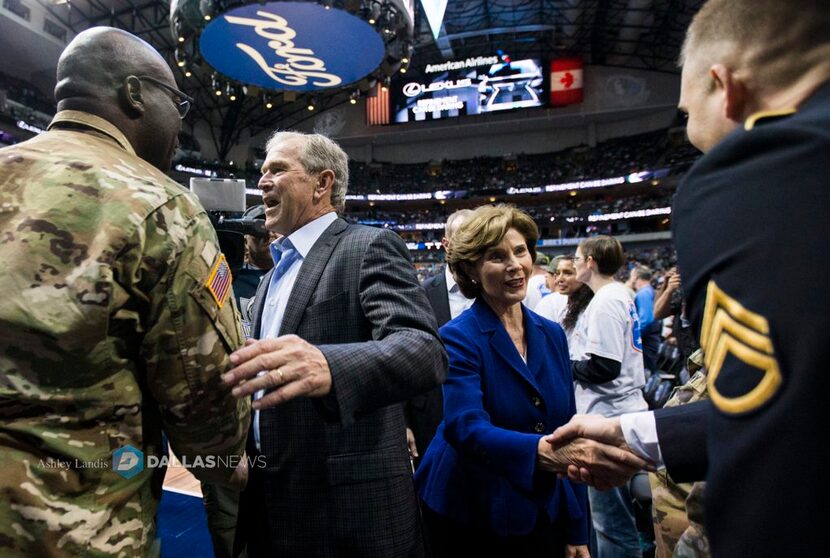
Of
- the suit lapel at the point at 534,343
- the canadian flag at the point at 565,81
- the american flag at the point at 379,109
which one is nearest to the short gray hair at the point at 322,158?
the suit lapel at the point at 534,343

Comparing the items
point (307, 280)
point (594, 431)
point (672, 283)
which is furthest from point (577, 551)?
point (672, 283)

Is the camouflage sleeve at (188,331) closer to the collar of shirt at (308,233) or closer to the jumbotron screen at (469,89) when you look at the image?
the collar of shirt at (308,233)

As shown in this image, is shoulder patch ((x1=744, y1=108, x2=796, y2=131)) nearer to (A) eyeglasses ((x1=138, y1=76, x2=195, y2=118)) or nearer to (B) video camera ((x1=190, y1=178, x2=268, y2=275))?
(A) eyeglasses ((x1=138, y1=76, x2=195, y2=118))

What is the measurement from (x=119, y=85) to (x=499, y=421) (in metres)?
1.49

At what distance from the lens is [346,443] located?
1.36 m

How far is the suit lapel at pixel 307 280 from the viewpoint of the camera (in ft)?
4.64

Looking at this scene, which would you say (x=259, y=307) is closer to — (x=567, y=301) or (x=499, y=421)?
(x=499, y=421)

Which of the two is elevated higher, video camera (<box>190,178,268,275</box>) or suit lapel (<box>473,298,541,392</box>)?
video camera (<box>190,178,268,275</box>)

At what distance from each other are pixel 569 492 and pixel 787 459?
1.35 m

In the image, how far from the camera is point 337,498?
1325 mm

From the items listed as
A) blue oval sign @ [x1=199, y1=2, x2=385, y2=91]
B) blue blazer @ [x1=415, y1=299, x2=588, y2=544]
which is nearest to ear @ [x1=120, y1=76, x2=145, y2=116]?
blue blazer @ [x1=415, y1=299, x2=588, y2=544]

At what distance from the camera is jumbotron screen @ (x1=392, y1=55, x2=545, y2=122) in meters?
24.4

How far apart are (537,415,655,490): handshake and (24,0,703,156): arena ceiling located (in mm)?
14723

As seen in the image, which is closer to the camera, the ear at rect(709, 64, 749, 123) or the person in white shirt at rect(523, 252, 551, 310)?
the ear at rect(709, 64, 749, 123)
